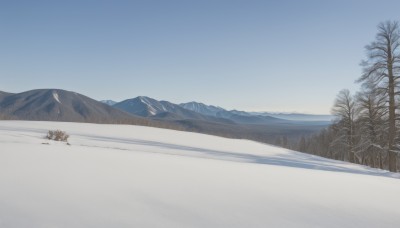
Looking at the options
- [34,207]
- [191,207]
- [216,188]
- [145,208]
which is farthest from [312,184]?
[34,207]

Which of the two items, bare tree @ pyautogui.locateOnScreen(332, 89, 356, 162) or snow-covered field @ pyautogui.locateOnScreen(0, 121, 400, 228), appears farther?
bare tree @ pyautogui.locateOnScreen(332, 89, 356, 162)

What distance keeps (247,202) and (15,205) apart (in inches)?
122

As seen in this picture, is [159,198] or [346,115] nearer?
[159,198]

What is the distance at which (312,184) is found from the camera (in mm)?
6680

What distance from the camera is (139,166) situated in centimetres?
638

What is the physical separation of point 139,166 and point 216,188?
1.94m

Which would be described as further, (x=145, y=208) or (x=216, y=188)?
(x=216, y=188)

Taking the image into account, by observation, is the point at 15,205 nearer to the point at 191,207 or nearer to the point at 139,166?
the point at 191,207

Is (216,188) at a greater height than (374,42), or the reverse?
(374,42)

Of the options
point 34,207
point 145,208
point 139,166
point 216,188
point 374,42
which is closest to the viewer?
point 34,207

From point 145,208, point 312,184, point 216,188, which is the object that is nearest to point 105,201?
point 145,208

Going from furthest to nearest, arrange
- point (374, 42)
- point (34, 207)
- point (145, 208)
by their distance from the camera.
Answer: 1. point (374, 42)
2. point (145, 208)
3. point (34, 207)

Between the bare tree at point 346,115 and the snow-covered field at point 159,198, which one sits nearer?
the snow-covered field at point 159,198

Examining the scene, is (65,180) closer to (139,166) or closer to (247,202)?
(139,166)
